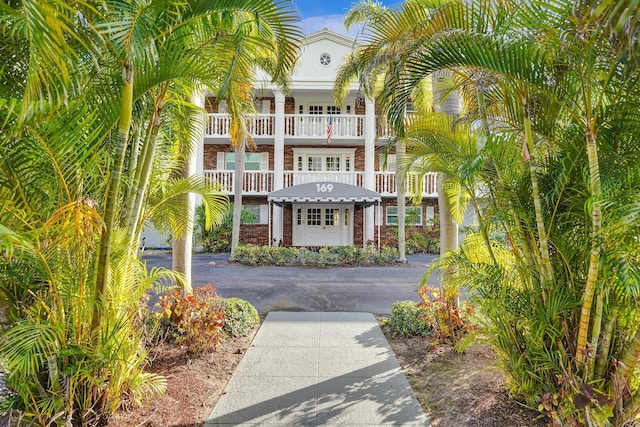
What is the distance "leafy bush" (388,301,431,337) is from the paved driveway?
1.17 metres

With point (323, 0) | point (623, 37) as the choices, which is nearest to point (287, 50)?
point (623, 37)

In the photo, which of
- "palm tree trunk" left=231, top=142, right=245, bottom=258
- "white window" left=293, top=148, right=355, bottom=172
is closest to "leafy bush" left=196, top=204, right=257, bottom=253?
"palm tree trunk" left=231, top=142, right=245, bottom=258

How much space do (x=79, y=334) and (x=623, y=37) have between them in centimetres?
358

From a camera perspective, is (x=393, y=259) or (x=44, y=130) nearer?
(x=44, y=130)

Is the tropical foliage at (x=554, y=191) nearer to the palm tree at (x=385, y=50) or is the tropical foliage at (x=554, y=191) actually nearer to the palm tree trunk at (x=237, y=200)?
the palm tree at (x=385, y=50)

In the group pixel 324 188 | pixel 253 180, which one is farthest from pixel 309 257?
pixel 253 180

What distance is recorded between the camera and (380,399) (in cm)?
325

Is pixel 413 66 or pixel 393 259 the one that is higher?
pixel 413 66

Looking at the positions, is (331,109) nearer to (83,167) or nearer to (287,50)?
(287,50)

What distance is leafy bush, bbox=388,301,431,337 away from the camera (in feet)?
16.6

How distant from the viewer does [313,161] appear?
17688 millimetres

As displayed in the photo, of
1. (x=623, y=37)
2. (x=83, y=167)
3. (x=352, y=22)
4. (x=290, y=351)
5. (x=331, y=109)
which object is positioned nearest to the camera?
(x=623, y=37)

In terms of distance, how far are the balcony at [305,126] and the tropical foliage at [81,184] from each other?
1350 cm

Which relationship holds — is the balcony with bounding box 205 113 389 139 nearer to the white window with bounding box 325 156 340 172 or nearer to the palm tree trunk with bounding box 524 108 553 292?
the white window with bounding box 325 156 340 172
